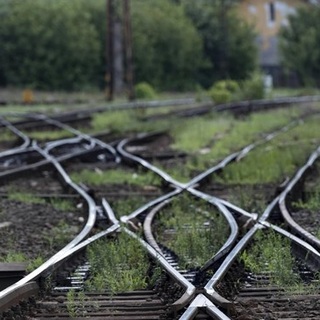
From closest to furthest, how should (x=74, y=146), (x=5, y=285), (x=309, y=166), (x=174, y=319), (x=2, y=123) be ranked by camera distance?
(x=174, y=319) → (x=5, y=285) → (x=309, y=166) → (x=74, y=146) → (x=2, y=123)

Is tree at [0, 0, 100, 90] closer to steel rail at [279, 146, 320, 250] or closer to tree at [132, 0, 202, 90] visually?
tree at [132, 0, 202, 90]

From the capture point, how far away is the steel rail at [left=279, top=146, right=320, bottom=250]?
20.7 feet

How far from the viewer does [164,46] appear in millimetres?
50750

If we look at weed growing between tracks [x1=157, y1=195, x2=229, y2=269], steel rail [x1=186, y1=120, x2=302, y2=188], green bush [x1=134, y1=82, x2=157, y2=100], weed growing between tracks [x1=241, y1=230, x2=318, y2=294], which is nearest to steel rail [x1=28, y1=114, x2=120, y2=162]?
steel rail [x1=186, y1=120, x2=302, y2=188]

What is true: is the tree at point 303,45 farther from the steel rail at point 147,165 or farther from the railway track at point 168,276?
the railway track at point 168,276

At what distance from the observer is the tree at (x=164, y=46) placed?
49.0m

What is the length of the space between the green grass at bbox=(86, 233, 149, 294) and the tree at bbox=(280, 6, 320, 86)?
45.1 meters

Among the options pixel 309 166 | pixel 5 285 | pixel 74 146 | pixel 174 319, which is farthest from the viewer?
pixel 74 146

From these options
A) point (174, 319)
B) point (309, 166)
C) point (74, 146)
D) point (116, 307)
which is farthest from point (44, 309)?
point (74, 146)

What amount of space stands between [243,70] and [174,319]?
1980 inches

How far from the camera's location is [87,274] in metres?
5.73

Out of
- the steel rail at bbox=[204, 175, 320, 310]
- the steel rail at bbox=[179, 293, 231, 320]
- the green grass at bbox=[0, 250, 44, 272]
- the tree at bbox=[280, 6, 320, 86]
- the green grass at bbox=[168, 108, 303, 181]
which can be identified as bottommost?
the green grass at bbox=[168, 108, 303, 181]

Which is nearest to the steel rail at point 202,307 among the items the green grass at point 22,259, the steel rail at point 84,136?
the green grass at point 22,259

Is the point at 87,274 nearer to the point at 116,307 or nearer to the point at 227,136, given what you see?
the point at 116,307
